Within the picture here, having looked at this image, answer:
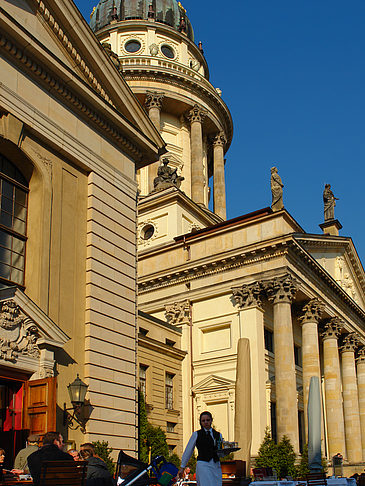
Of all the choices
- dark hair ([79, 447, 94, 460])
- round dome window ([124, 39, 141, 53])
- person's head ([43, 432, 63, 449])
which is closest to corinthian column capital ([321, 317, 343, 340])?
round dome window ([124, 39, 141, 53])

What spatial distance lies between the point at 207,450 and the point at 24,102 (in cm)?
1031

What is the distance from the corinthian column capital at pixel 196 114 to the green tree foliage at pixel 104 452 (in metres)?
41.7

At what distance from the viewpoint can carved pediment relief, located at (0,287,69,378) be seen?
539 inches

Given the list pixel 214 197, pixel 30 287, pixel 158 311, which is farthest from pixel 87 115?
pixel 214 197

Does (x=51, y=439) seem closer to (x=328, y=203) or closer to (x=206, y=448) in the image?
(x=206, y=448)

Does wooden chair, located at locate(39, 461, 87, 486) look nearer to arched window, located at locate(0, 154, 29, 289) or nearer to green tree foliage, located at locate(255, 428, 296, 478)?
arched window, located at locate(0, 154, 29, 289)

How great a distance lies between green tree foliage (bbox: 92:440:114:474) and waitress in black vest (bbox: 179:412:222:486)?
264 inches

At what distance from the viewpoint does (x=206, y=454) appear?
888 cm

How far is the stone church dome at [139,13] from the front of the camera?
59.0 metres

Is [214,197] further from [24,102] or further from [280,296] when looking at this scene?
[24,102]

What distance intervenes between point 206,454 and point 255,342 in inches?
942

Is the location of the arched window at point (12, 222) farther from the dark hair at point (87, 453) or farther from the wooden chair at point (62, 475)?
the wooden chair at point (62, 475)

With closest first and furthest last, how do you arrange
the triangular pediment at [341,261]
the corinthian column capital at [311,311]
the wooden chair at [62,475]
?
the wooden chair at [62,475] < the corinthian column capital at [311,311] < the triangular pediment at [341,261]

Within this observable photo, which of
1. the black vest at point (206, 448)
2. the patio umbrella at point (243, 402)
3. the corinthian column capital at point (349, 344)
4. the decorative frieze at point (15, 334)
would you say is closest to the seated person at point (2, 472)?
the black vest at point (206, 448)
